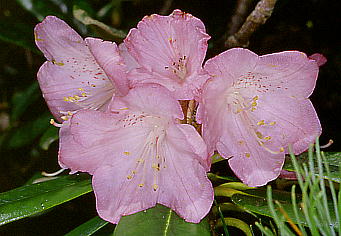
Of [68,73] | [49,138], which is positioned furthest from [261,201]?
[49,138]

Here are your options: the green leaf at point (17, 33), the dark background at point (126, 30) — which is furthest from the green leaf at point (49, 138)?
the green leaf at point (17, 33)

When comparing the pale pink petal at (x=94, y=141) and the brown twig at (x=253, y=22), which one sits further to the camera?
the brown twig at (x=253, y=22)

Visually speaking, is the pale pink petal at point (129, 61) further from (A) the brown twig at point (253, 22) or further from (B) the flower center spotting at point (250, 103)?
(A) the brown twig at point (253, 22)

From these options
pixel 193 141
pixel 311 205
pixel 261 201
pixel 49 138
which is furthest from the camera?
pixel 49 138

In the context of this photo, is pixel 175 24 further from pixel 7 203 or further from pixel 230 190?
pixel 7 203

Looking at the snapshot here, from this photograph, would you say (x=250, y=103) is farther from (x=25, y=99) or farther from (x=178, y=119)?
(x=25, y=99)

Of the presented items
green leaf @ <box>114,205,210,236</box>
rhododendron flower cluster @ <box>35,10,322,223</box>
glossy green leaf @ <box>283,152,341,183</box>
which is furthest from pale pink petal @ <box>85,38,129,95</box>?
glossy green leaf @ <box>283,152,341,183</box>

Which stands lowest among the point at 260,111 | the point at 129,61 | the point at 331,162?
the point at 331,162
